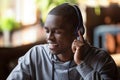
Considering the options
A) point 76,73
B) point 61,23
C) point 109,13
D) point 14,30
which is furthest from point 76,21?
point 109,13

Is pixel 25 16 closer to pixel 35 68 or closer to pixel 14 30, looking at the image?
pixel 14 30

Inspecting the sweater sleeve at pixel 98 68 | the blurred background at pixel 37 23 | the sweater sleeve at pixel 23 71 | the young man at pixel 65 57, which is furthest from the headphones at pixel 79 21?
the blurred background at pixel 37 23

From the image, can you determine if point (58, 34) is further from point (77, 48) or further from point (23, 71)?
point (23, 71)

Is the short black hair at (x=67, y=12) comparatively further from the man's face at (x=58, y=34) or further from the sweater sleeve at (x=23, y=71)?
the sweater sleeve at (x=23, y=71)

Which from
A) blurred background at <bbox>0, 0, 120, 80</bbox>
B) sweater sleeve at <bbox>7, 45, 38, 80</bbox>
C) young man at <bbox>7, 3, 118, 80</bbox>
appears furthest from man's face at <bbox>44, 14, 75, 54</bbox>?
blurred background at <bbox>0, 0, 120, 80</bbox>

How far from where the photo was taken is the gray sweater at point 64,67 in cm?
124

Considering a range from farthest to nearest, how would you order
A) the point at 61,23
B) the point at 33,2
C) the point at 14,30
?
1. the point at 14,30
2. the point at 33,2
3. the point at 61,23

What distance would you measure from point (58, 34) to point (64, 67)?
0.41ft

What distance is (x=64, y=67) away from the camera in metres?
1.27

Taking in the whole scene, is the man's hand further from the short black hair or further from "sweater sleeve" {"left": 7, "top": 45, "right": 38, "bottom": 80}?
"sweater sleeve" {"left": 7, "top": 45, "right": 38, "bottom": 80}

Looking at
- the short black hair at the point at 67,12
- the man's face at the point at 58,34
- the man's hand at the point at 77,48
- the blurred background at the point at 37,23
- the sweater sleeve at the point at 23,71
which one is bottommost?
the blurred background at the point at 37,23

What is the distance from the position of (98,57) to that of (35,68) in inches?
9.3

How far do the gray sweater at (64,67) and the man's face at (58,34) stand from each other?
6cm

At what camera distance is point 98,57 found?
129 centimetres
